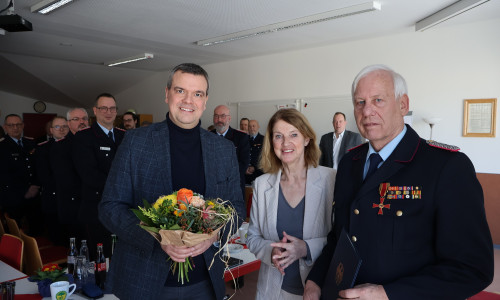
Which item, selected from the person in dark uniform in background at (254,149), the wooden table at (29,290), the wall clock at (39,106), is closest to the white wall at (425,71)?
the person in dark uniform in background at (254,149)

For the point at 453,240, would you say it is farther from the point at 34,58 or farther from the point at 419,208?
the point at 34,58

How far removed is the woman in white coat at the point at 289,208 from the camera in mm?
1886

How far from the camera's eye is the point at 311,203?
78.7 inches

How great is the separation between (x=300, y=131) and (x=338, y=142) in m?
5.19

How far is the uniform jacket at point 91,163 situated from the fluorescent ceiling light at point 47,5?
3192 millimetres

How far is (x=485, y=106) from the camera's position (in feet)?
19.8

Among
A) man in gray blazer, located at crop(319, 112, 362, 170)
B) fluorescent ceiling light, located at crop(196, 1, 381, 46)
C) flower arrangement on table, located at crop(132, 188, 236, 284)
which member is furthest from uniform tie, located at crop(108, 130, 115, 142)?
man in gray blazer, located at crop(319, 112, 362, 170)

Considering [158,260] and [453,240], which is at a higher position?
[453,240]

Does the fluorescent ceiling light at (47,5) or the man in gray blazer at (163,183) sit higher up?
Answer: the fluorescent ceiling light at (47,5)

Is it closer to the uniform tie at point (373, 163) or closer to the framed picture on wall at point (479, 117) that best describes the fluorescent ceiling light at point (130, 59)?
the framed picture on wall at point (479, 117)

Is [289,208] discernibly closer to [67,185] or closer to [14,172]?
[67,185]

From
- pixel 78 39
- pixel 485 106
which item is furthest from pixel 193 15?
pixel 485 106

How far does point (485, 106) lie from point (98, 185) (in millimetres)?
6303

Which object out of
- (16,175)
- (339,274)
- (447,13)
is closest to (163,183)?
(339,274)
